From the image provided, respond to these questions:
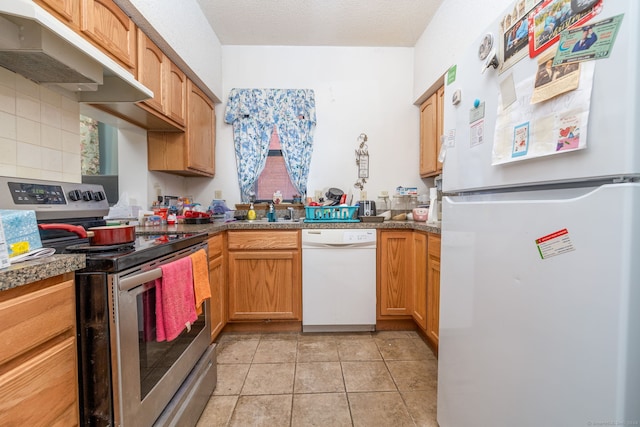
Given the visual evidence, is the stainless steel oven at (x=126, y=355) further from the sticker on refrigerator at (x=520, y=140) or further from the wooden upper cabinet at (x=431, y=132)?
the wooden upper cabinet at (x=431, y=132)

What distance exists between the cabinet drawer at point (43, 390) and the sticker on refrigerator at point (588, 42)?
1349mm

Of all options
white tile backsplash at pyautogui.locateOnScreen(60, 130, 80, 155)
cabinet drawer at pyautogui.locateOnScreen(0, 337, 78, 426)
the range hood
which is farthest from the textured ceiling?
cabinet drawer at pyautogui.locateOnScreen(0, 337, 78, 426)

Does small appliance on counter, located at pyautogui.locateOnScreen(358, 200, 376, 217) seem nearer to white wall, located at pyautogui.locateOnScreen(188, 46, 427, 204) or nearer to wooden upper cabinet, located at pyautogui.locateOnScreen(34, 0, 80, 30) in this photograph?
white wall, located at pyautogui.locateOnScreen(188, 46, 427, 204)

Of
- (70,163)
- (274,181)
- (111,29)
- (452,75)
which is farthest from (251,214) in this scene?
(452,75)

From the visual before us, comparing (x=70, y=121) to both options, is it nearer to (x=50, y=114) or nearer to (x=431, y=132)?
(x=50, y=114)

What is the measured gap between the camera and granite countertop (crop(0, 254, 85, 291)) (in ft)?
1.72

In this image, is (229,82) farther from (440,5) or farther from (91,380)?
(91,380)

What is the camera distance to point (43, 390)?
60cm

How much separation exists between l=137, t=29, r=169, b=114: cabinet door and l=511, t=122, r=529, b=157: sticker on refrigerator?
184 cm

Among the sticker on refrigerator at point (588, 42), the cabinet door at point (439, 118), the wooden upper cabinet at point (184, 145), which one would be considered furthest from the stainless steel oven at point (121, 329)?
the cabinet door at point (439, 118)

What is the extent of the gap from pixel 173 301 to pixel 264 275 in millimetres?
1061

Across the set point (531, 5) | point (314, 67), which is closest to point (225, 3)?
point (314, 67)

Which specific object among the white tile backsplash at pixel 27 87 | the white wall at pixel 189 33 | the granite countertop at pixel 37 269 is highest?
the white wall at pixel 189 33

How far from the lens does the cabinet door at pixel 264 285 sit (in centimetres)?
205
